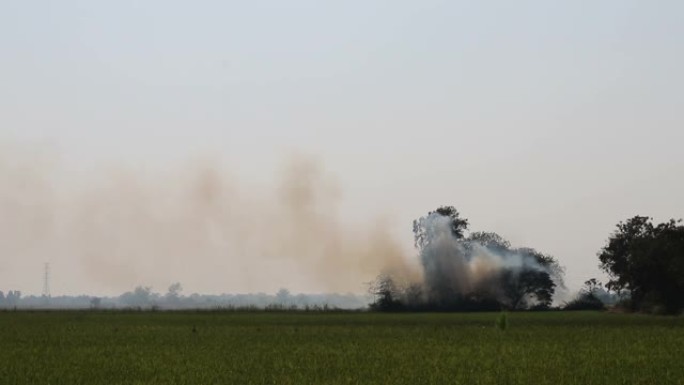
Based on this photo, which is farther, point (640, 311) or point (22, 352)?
point (640, 311)

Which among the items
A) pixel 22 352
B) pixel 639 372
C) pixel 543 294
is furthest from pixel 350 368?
pixel 543 294

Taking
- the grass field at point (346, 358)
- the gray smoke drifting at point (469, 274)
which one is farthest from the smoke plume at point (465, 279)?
the grass field at point (346, 358)

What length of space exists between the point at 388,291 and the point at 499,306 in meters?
17.1

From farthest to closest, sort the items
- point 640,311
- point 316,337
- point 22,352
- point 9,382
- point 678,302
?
point 640,311 < point 678,302 < point 316,337 < point 22,352 < point 9,382

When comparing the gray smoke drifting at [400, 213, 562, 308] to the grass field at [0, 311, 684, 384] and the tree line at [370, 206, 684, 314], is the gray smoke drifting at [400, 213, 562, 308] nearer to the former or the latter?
the tree line at [370, 206, 684, 314]

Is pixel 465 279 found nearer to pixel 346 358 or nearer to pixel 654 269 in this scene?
pixel 654 269

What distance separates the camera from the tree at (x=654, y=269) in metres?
119

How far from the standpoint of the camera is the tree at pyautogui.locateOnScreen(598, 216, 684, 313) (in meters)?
119

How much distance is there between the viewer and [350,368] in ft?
119

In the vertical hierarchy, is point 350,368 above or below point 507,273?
below

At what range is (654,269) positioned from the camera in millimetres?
123625

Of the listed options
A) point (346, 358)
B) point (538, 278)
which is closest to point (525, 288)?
point (538, 278)

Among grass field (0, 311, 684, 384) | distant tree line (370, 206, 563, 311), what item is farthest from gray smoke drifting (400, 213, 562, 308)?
grass field (0, 311, 684, 384)

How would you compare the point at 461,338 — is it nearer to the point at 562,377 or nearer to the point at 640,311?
the point at 562,377
